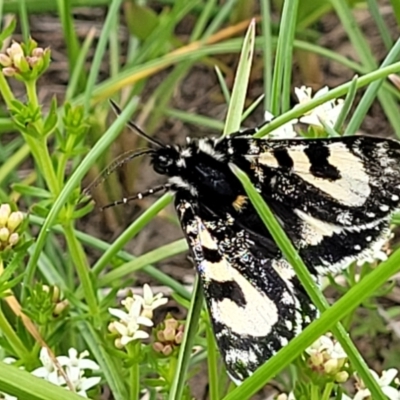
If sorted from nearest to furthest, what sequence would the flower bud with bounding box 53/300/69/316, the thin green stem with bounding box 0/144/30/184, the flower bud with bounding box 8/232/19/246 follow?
the flower bud with bounding box 8/232/19/246
the flower bud with bounding box 53/300/69/316
the thin green stem with bounding box 0/144/30/184

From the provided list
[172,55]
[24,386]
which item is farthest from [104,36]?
[24,386]

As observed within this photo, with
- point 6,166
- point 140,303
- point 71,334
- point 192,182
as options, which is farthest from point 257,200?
point 6,166

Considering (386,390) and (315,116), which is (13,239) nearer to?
(315,116)

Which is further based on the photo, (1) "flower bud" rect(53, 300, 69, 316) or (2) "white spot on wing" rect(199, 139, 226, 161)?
(1) "flower bud" rect(53, 300, 69, 316)

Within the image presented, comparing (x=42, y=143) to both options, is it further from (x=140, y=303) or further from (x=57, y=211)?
(x=140, y=303)

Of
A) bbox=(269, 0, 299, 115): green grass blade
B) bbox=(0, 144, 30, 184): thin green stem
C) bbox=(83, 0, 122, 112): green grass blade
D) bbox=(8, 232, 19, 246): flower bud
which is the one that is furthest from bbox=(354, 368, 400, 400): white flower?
bbox=(0, 144, 30, 184): thin green stem

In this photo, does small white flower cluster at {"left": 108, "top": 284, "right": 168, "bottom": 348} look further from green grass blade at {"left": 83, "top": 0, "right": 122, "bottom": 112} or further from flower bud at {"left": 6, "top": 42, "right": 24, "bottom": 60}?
green grass blade at {"left": 83, "top": 0, "right": 122, "bottom": 112}

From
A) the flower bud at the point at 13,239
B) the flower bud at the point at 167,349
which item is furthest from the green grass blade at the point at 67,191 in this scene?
the flower bud at the point at 167,349
